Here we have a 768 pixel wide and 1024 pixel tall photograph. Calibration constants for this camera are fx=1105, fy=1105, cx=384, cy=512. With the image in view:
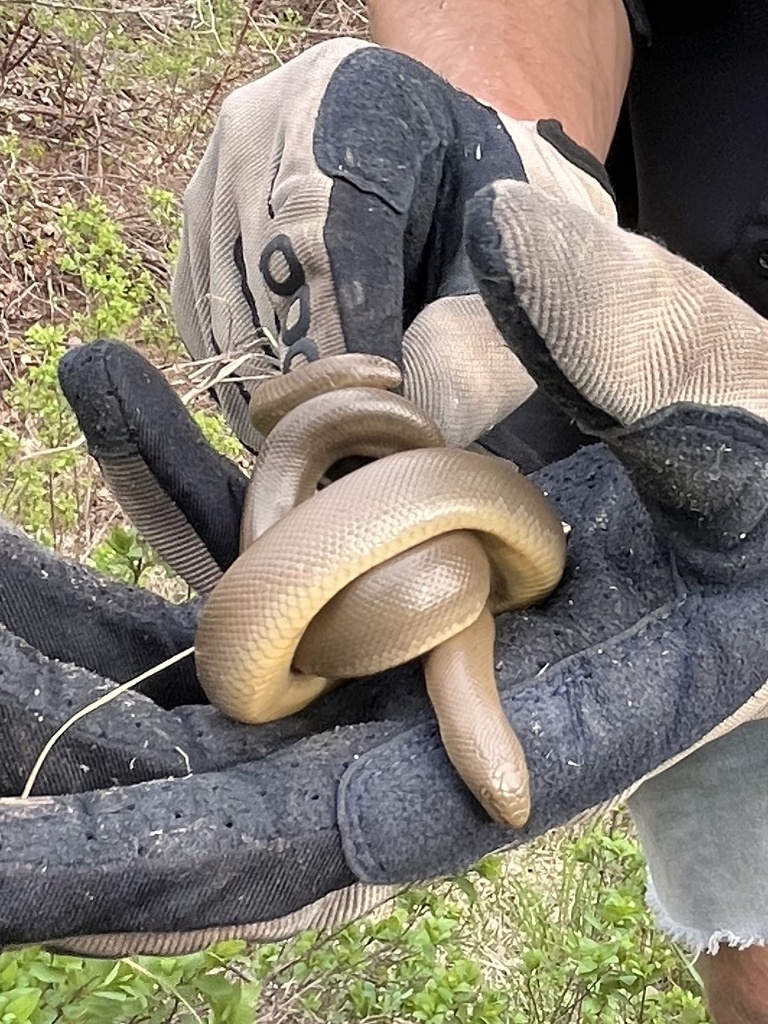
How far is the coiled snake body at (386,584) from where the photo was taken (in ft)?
2.87

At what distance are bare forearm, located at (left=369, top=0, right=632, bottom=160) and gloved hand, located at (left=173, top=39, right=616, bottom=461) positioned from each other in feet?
0.48

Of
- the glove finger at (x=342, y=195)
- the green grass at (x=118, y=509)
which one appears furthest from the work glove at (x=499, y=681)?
the green grass at (x=118, y=509)

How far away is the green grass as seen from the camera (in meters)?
1.72

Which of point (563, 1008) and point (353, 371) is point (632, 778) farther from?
point (563, 1008)

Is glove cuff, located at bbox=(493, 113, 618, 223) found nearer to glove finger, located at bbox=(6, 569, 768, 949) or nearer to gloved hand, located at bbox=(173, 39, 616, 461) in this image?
gloved hand, located at bbox=(173, 39, 616, 461)

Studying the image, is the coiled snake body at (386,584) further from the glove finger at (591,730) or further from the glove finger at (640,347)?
the glove finger at (640,347)

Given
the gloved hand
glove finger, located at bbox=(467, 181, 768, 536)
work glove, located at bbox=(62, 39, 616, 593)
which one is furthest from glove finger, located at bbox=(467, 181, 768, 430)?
the gloved hand

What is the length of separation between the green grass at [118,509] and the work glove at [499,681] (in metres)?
0.31

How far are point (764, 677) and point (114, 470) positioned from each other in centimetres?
57

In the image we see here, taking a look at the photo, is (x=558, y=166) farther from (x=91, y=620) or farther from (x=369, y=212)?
(x=91, y=620)

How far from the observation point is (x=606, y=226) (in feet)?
2.43

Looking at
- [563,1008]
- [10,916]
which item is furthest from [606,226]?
[563,1008]

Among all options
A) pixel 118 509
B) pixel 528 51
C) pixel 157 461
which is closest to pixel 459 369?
pixel 157 461

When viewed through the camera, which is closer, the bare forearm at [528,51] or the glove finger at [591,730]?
the glove finger at [591,730]
